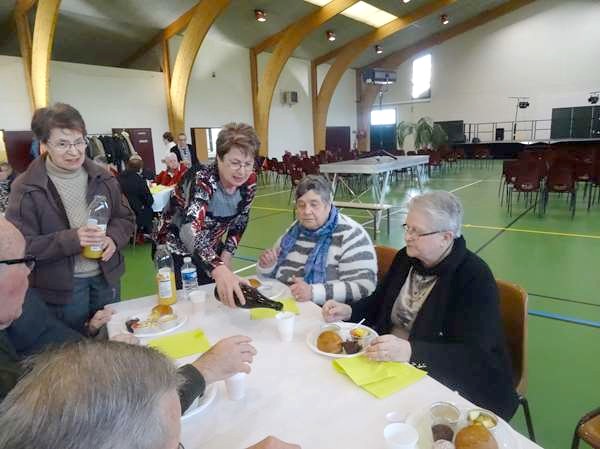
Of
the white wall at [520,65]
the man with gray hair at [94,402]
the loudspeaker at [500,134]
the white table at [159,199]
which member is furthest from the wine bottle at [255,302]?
the white wall at [520,65]

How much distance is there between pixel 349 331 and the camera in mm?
1391

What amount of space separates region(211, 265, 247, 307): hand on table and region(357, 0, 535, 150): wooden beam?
716 inches

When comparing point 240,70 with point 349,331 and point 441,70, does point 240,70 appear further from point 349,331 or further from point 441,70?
point 349,331

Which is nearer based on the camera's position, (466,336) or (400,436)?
→ (400,436)

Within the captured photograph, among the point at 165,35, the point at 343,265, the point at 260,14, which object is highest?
the point at 260,14

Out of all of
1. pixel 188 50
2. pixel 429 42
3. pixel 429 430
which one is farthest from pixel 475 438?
pixel 429 42

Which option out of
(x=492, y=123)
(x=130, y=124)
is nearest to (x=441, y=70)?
(x=492, y=123)

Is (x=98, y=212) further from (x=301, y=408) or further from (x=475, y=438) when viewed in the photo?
(x=475, y=438)

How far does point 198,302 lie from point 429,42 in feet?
61.4

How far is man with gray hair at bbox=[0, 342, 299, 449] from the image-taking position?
1.40ft

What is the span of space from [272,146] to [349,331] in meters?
14.1

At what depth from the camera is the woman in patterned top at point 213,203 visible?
5.89 feet

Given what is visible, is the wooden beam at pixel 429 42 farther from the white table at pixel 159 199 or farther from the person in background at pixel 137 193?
the person in background at pixel 137 193

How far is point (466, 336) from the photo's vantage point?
133 centimetres
